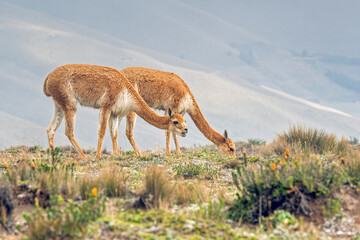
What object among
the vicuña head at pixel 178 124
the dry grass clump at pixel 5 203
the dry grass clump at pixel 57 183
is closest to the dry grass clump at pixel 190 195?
the dry grass clump at pixel 57 183

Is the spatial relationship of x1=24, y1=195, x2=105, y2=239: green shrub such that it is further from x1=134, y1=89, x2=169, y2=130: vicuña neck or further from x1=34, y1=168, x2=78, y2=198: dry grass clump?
x1=134, y1=89, x2=169, y2=130: vicuña neck

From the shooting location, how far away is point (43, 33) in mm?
109688

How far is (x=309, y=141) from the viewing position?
43.9 ft

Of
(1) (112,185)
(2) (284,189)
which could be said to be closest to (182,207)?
(1) (112,185)

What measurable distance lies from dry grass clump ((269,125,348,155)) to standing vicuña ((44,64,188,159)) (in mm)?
3068

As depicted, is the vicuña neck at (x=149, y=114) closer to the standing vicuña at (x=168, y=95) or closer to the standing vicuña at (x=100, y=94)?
the standing vicuña at (x=100, y=94)

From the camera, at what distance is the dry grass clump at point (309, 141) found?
12.9 m

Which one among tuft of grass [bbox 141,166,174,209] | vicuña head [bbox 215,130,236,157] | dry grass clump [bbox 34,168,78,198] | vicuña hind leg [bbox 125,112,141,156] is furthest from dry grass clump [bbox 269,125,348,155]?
dry grass clump [bbox 34,168,78,198]

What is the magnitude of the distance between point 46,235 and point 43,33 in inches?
4336

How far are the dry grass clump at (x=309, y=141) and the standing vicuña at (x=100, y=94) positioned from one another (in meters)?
3.07

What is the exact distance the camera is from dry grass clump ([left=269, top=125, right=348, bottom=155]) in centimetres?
1288

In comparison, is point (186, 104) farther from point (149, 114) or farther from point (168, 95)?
point (149, 114)

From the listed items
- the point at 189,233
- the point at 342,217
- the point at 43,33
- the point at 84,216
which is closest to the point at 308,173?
the point at 342,217

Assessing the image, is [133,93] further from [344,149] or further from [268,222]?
[268,222]
